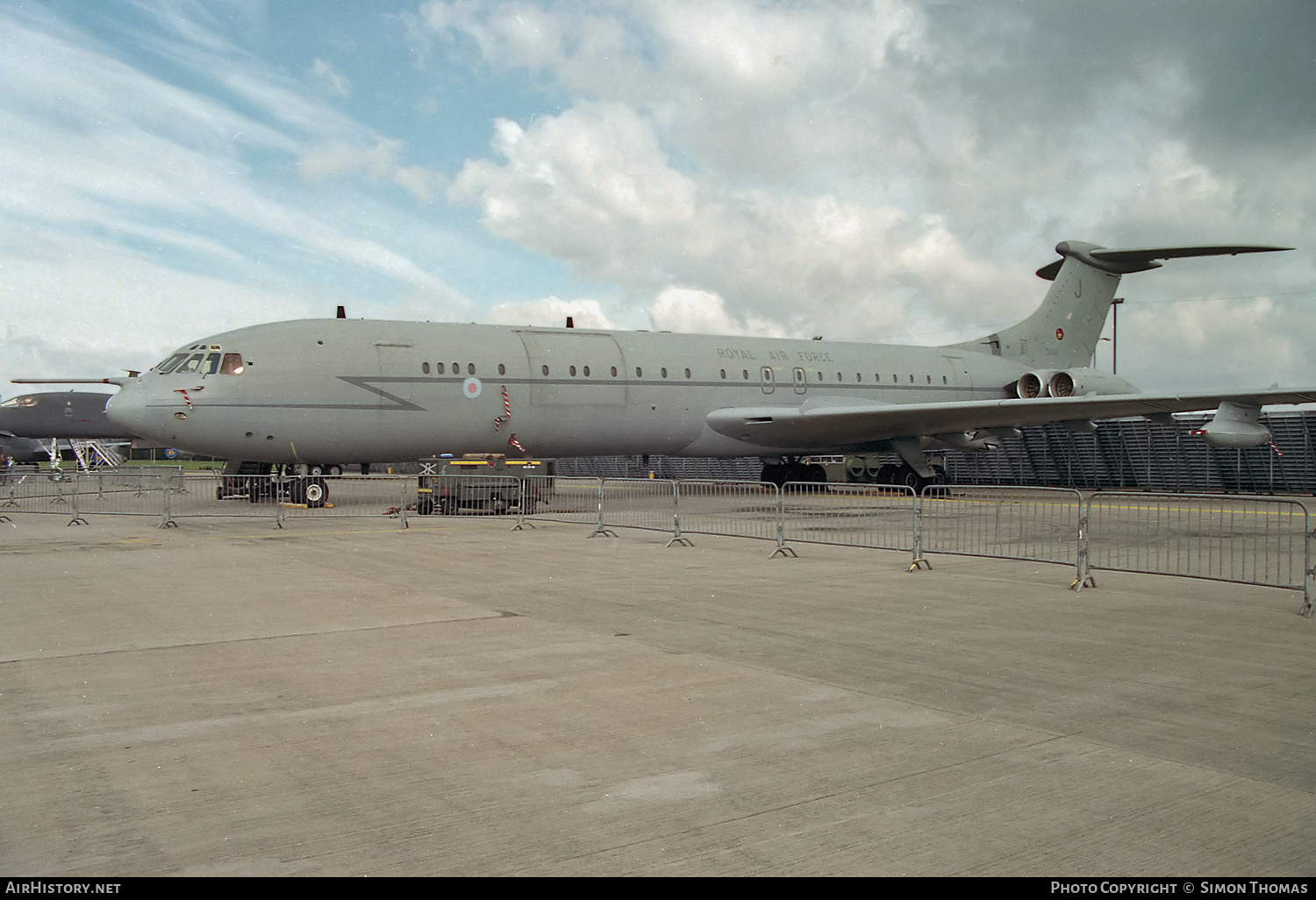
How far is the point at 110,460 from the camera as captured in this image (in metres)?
54.3

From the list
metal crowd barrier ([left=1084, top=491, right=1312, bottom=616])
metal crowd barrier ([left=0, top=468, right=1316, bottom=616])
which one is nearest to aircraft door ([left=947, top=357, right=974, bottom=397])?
metal crowd barrier ([left=0, top=468, right=1316, bottom=616])

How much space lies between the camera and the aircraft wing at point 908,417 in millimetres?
21266

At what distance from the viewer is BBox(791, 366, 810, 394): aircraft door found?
25266mm

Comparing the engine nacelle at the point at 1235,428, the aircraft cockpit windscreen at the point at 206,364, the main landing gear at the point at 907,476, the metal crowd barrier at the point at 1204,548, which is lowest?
the metal crowd barrier at the point at 1204,548

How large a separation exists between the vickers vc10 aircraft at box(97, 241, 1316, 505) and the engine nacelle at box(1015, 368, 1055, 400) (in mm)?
40

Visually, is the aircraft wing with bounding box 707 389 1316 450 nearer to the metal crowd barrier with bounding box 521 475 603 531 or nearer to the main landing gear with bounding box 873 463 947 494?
the main landing gear with bounding box 873 463 947 494

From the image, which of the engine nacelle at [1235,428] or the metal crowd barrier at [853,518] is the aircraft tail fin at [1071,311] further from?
the metal crowd barrier at [853,518]

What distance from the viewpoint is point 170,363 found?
1838cm

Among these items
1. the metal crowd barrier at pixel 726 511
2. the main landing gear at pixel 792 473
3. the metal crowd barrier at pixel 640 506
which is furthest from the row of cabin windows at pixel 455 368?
the main landing gear at pixel 792 473

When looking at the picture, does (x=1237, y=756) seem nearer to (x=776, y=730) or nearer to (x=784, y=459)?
(x=776, y=730)

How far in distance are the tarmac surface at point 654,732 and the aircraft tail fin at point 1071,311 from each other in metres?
22.0

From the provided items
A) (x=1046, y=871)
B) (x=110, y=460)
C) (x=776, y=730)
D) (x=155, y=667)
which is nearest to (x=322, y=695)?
(x=155, y=667)

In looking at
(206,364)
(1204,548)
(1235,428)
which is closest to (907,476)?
(1235,428)

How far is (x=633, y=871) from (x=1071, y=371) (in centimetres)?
2665
